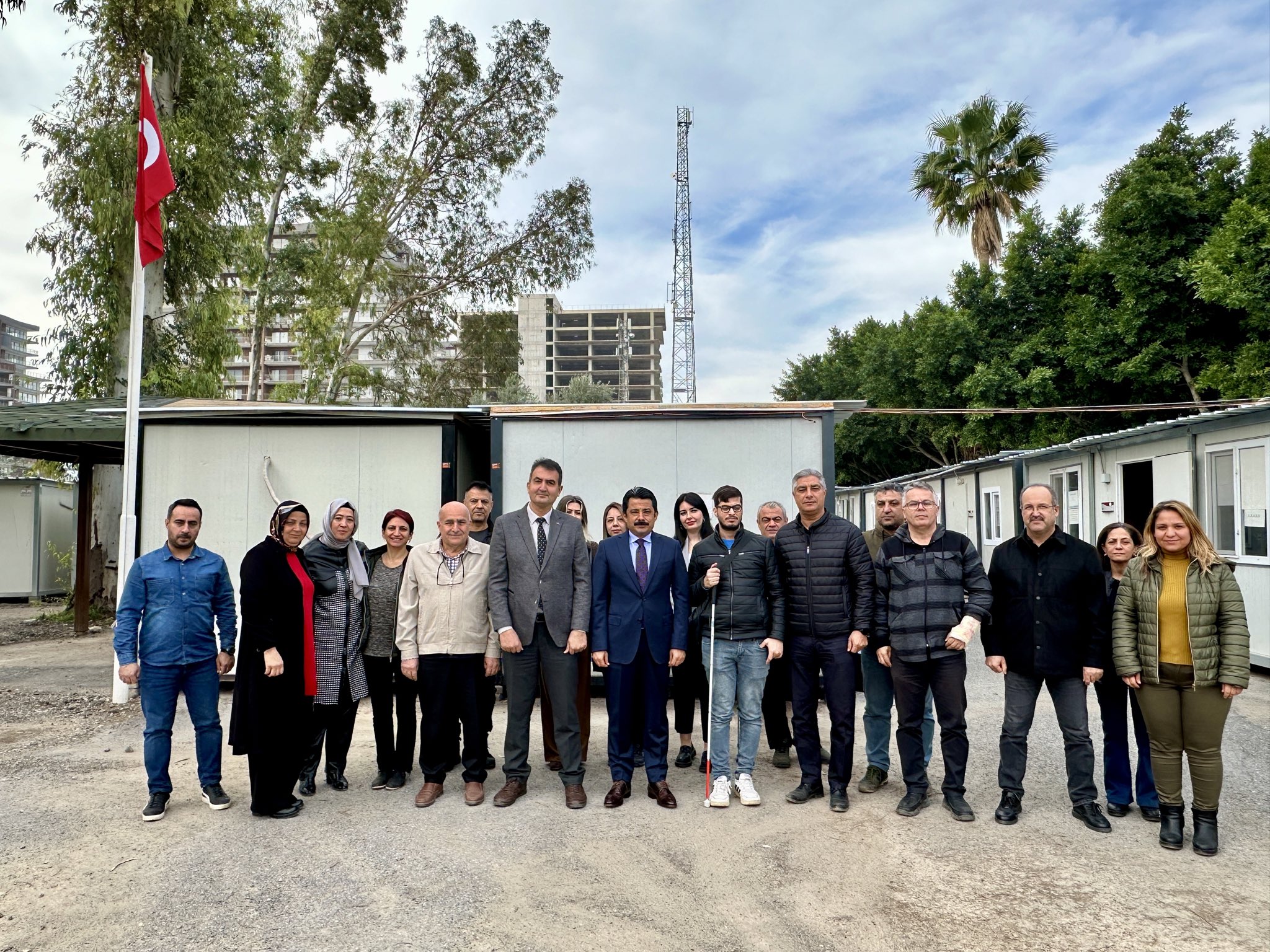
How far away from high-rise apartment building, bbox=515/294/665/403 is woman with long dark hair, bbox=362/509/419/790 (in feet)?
334

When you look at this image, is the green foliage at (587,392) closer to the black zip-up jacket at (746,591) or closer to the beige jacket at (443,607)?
the beige jacket at (443,607)

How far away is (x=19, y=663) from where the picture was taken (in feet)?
33.0

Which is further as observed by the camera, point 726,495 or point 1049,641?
point 726,495

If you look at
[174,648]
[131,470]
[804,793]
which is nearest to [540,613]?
[804,793]

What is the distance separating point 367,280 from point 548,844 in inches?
774

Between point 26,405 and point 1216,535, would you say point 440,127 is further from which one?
point 1216,535

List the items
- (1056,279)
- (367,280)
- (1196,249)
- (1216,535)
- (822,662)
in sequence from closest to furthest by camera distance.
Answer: (822,662) < (1216,535) < (1196,249) < (1056,279) < (367,280)

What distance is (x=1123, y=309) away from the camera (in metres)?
16.0

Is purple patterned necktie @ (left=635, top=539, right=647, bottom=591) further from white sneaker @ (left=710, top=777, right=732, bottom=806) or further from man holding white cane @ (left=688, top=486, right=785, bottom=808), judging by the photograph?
white sneaker @ (left=710, top=777, right=732, bottom=806)

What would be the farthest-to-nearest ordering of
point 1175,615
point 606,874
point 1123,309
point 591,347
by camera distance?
1. point 591,347
2. point 1123,309
3. point 1175,615
4. point 606,874

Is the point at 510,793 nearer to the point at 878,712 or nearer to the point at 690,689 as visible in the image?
the point at 690,689

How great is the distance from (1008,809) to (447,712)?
3.00 meters

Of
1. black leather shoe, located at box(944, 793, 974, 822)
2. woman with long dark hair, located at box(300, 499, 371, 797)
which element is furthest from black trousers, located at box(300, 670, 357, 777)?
black leather shoe, located at box(944, 793, 974, 822)

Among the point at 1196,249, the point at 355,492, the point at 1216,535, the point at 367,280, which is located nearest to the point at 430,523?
the point at 355,492
